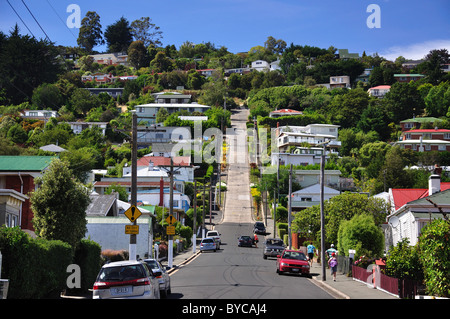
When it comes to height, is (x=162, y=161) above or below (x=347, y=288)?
above

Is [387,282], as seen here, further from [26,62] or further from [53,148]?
[26,62]

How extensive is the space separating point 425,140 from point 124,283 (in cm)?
11585

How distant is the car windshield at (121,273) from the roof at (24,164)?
2428 centimetres

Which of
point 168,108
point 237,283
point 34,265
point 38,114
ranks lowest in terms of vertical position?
point 237,283

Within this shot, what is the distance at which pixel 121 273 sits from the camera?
19.2 meters

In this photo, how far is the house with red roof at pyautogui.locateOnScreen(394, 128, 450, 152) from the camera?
408 ft

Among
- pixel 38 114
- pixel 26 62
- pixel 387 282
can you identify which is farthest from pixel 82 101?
pixel 387 282

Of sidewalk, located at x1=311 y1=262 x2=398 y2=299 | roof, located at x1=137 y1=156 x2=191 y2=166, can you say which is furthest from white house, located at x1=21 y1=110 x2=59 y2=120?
sidewalk, located at x1=311 y1=262 x2=398 y2=299

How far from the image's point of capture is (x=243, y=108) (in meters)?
179

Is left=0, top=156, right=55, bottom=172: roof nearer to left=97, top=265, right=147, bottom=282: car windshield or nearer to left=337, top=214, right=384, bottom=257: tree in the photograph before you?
left=337, top=214, right=384, bottom=257: tree

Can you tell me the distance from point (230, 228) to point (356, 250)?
1798 inches

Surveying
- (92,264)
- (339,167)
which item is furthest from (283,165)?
(92,264)

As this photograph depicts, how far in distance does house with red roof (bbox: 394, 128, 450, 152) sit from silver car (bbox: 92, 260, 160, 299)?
109 metres
